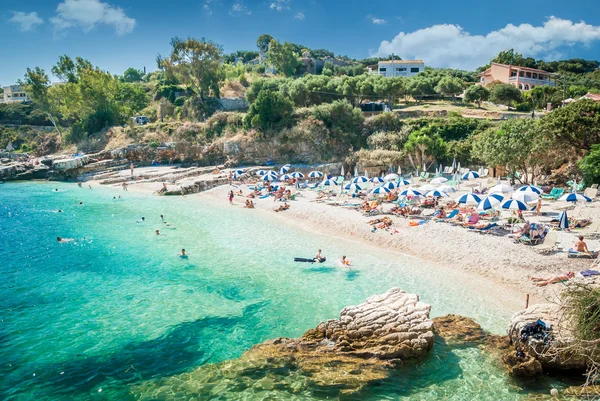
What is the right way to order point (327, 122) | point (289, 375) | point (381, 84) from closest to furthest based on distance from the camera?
point (289, 375), point (327, 122), point (381, 84)

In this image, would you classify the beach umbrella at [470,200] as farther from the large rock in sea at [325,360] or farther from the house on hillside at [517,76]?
the house on hillside at [517,76]

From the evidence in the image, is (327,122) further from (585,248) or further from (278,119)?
(585,248)

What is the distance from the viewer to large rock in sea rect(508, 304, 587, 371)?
8.81m

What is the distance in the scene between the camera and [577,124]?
26438 mm

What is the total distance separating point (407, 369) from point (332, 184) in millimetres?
20040

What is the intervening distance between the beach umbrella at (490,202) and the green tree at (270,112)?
29.2m

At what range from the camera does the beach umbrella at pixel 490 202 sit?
18953 mm

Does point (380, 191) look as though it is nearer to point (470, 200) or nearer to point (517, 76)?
point (470, 200)

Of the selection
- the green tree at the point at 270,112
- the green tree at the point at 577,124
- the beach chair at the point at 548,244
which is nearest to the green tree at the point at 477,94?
the green tree at the point at 270,112

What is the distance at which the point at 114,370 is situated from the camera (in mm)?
10398

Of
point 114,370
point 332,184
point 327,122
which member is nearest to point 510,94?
point 327,122

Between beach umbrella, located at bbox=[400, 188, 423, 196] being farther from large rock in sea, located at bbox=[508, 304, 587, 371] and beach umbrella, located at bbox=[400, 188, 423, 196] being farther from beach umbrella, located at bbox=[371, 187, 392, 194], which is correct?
large rock in sea, located at bbox=[508, 304, 587, 371]

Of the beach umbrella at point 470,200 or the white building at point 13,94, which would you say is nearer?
the beach umbrella at point 470,200

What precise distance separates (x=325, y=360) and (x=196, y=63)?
177 ft
